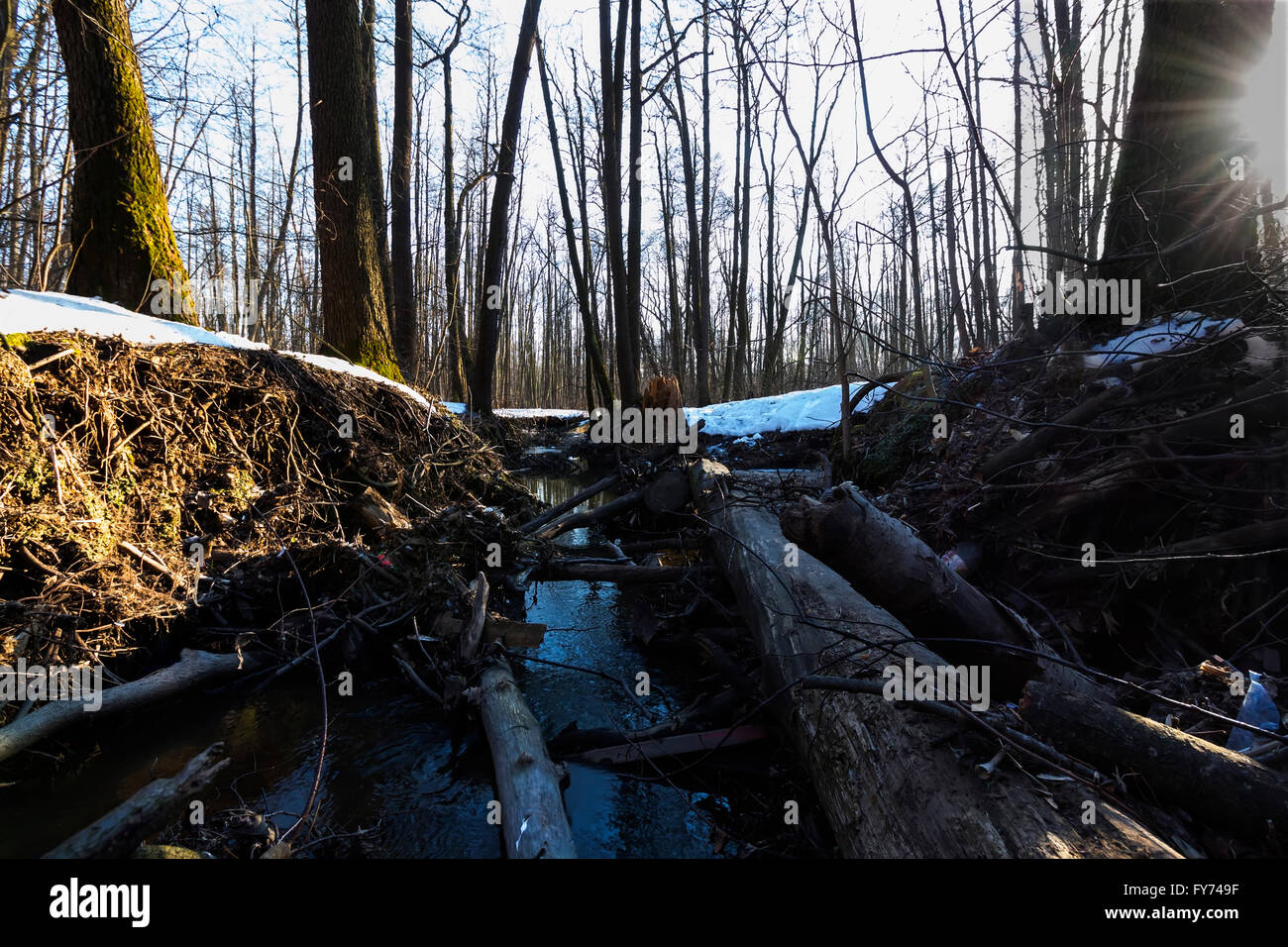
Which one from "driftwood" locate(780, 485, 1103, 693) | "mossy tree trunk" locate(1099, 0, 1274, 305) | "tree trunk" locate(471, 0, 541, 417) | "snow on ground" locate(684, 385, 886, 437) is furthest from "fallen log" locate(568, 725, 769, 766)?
"tree trunk" locate(471, 0, 541, 417)

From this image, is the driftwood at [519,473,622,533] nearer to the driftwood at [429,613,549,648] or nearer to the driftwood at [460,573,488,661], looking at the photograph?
the driftwood at [460,573,488,661]

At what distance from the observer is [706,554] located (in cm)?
521

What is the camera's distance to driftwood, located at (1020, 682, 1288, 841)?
1.45 m

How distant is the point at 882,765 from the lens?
1908 millimetres

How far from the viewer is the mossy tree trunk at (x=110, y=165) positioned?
4.87 meters

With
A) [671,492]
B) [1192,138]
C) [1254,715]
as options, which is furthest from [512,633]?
[1192,138]

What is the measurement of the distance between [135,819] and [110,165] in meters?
5.73

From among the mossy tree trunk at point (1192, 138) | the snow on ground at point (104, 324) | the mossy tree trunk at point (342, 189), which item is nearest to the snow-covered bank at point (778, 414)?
the mossy tree trunk at point (342, 189)

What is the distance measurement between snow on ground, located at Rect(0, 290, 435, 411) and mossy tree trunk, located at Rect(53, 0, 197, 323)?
81cm

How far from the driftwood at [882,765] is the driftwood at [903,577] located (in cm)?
16

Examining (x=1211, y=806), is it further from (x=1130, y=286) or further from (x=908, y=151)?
(x=908, y=151)

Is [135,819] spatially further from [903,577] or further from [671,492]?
[671,492]
